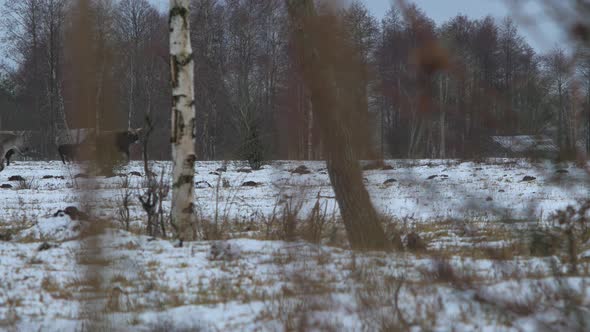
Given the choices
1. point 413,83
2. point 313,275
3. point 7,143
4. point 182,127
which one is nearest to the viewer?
point 413,83

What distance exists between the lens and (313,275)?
1.39 m

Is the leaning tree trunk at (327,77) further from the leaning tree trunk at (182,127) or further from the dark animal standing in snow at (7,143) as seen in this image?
the dark animal standing in snow at (7,143)

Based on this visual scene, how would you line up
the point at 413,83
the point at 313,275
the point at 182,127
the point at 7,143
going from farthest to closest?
the point at 7,143
the point at 182,127
the point at 313,275
the point at 413,83

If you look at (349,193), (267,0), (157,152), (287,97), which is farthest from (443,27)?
(157,152)

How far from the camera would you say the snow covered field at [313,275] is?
1.46 meters

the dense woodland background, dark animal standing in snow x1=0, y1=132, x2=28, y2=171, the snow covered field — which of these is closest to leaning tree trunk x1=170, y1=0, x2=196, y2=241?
the snow covered field

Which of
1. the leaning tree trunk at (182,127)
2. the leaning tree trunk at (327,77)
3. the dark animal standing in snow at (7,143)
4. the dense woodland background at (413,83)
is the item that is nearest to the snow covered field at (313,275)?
the dense woodland background at (413,83)

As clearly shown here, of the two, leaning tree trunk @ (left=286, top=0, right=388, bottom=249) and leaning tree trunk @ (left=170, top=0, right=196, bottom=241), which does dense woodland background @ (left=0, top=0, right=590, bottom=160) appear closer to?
leaning tree trunk @ (left=286, top=0, right=388, bottom=249)

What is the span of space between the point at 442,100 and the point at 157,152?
34.6 meters

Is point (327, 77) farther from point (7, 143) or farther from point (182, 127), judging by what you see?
point (7, 143)

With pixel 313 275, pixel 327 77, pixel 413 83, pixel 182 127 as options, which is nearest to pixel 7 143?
pixel 182 127

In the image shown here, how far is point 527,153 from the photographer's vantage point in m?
1.44

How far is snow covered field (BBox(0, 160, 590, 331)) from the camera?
1.46m

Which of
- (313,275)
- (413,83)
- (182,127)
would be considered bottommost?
(313,275)
